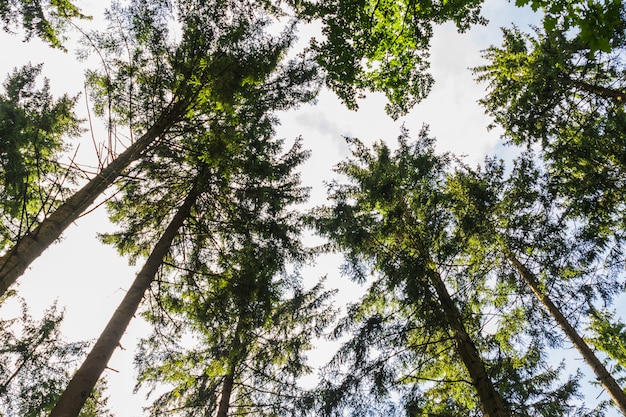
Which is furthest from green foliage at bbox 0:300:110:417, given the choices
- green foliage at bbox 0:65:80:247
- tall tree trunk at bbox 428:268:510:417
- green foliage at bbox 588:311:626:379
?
green foliage at bbox 588:311:626:379

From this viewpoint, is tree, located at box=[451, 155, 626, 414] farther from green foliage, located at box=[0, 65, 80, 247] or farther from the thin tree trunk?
green foliage, located at box=[0, 65, 80, 247]

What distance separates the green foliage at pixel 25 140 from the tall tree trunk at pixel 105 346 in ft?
16.9

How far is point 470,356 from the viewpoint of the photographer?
5.91 metres

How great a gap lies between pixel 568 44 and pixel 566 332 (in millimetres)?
8015

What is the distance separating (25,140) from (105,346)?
9713mm

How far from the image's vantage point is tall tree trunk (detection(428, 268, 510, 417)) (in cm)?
521

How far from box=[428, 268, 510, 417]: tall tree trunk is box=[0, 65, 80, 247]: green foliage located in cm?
1011

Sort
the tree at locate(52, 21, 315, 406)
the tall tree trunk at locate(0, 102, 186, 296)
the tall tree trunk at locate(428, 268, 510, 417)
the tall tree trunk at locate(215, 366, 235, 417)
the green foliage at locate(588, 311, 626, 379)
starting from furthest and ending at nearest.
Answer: the green foliage at locate(588, 311, 626, 379) → the tall tree trunk at locate(215, 366, 235, 417) → the tree at locate(52, 21, 315, 406) → the tall tree trunk at locate(428, 268, 510, 417) → the tall tree trunk at locate(0, 102, 186, 296)

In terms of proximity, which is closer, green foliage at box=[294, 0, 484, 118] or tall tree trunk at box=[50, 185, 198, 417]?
tall tree trunk at box=[50, 185, 198, 417]

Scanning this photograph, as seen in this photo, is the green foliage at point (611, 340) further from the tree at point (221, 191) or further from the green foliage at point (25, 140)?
the green foliage at point (25, 140)

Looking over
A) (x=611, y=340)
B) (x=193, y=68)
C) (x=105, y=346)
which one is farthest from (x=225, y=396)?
(x=611, y=340)

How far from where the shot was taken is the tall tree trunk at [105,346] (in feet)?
11.7

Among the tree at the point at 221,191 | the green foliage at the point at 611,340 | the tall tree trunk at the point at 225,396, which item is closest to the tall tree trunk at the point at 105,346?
the tree at the point at 221,191

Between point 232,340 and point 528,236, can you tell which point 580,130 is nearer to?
point 528,236
